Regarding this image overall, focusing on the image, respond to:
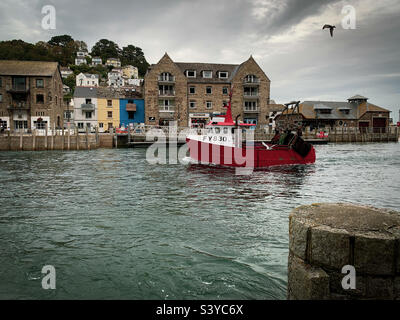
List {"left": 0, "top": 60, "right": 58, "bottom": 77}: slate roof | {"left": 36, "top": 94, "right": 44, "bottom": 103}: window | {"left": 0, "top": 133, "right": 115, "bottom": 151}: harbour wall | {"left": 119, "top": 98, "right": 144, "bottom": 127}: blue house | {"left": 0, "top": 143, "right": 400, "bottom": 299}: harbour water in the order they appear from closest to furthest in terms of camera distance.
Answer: {"left": 0, "top": 143, "right": 400, "bottom": 299}: harbour water < {"left": 0, "top": 133, "right": 115, "bottom": 151}: harbour wall < {"left": 0, "top": 60, "right": 58, "bottom": 77}: slate roof < {"left": 36, "top": 94, "right": 44, "bottom": 103}: window < {"left": 119, "top": 98, "right": 144, "bottom": 127}: blue house

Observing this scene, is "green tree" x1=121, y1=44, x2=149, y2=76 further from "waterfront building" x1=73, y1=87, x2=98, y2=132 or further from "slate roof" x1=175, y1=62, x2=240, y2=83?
"slate roof" x1=175, y1=62, x2=240, y2=83

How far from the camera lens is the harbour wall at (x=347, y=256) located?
279 cm

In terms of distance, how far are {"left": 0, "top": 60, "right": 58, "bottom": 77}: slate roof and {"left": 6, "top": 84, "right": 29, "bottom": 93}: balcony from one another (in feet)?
6.63

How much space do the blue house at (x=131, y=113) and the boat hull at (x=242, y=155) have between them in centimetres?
3760

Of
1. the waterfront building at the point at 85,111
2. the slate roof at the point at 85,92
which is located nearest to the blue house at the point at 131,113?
the waterfront building at the point at 85,111

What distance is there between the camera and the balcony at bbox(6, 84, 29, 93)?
49.3m

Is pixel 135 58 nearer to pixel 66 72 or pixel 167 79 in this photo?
pixel 66 72

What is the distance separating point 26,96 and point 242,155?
47.8 metres

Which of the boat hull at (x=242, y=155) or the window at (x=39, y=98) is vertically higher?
the window at (x=39, y=98)

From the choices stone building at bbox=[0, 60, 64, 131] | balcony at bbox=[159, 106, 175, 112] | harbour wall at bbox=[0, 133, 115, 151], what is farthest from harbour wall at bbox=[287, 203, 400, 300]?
stone building at bbox=[0, 60, 64, 131]

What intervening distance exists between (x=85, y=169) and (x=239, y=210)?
42.6 feet

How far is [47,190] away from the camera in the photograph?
12.1 metres

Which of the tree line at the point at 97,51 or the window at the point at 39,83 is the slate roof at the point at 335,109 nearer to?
the window at the point at 39,83
